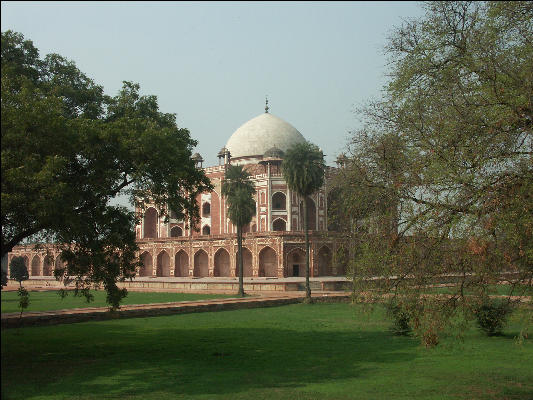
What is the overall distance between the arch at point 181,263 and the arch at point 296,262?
10.8 meters

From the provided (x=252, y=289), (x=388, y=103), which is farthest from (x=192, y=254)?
(x=388, y=103)

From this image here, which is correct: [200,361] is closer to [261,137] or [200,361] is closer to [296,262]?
[296,262]

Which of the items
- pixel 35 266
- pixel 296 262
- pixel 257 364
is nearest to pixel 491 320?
pixel 257 364

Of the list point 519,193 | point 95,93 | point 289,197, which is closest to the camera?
point 519,193

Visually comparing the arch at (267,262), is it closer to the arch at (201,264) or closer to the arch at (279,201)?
the arch at (279,201)

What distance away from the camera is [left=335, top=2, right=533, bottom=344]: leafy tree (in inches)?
235

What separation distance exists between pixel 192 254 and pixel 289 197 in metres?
9.41

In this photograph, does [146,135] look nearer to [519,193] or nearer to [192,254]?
[519,193]

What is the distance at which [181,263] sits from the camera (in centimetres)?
4881

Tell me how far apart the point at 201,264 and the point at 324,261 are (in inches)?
447

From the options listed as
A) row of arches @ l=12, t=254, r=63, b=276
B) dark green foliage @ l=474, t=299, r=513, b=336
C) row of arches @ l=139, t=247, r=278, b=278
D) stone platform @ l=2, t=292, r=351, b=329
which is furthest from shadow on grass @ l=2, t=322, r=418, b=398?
row of arches @ l=12, t=254, r=63, b=276

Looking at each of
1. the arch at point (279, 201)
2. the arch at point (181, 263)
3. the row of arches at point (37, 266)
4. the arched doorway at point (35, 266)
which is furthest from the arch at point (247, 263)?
the arched doorway at point (35, 266)

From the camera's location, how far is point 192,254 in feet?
154

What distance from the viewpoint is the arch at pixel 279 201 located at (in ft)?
156
